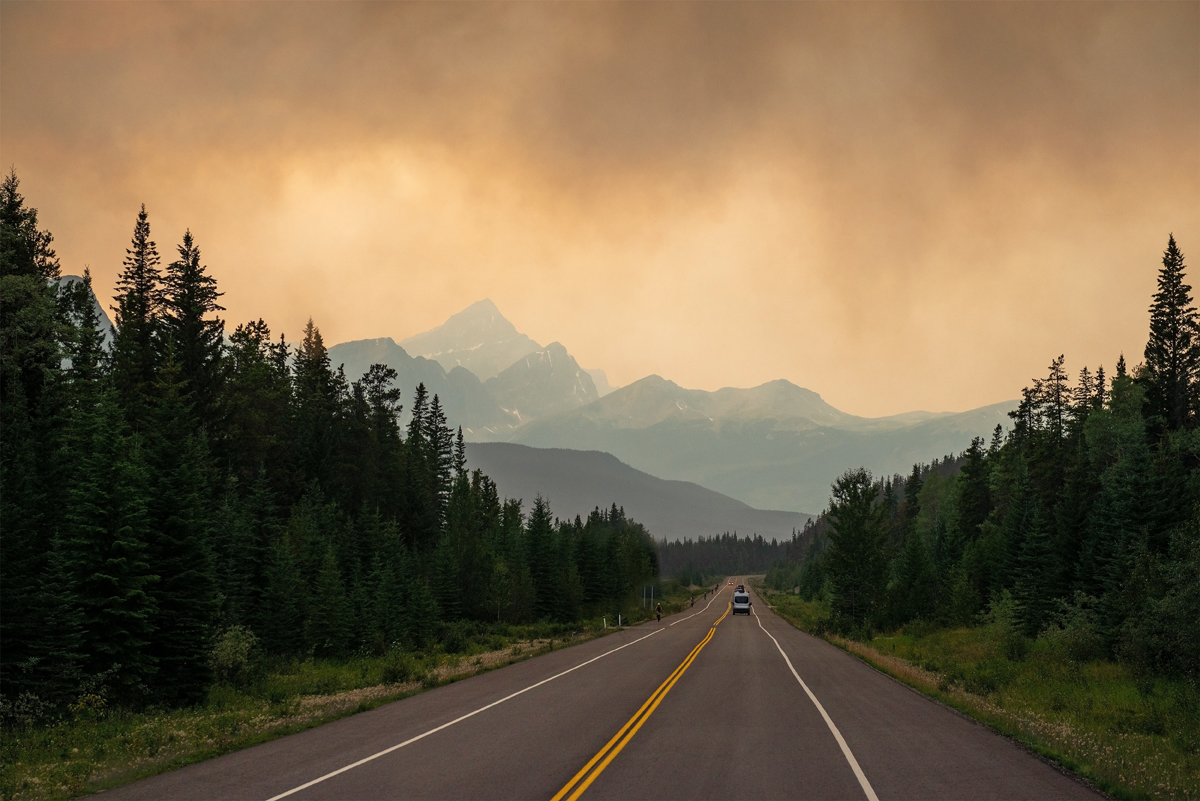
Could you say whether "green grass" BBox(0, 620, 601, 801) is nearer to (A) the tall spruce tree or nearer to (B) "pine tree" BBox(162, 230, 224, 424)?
(B) "pine tree" BBox(162, 230, 224, 424)

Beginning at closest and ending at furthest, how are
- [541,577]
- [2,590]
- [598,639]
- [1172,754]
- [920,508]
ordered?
[1172,754]
[2,590]
[598,639]
[541,577]
[920,508]

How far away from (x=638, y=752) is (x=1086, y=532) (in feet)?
143

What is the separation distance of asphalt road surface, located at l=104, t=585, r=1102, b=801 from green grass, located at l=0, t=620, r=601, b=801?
2.50 feet

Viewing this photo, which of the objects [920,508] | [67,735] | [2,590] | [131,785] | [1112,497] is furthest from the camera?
[920,508]

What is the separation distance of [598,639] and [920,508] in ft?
289

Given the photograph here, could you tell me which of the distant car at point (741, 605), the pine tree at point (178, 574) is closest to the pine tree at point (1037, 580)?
the distant car at point (741, 605)

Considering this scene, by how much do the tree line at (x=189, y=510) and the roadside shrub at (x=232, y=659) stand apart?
0.70m

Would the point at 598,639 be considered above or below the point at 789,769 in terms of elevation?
below

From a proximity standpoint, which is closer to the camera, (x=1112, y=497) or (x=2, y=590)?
(x=2, y=590)

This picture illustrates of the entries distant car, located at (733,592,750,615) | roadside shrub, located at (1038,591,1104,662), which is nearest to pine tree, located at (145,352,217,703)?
roadside shrub, located at (1038,591,1104,662)

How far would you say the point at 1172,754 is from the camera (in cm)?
1486

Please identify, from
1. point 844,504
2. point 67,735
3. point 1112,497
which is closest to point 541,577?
point 844,504

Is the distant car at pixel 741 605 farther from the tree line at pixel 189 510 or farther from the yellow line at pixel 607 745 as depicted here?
the yellow line at pixel 607 745

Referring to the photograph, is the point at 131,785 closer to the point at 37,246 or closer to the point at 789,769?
the point at 789,769
